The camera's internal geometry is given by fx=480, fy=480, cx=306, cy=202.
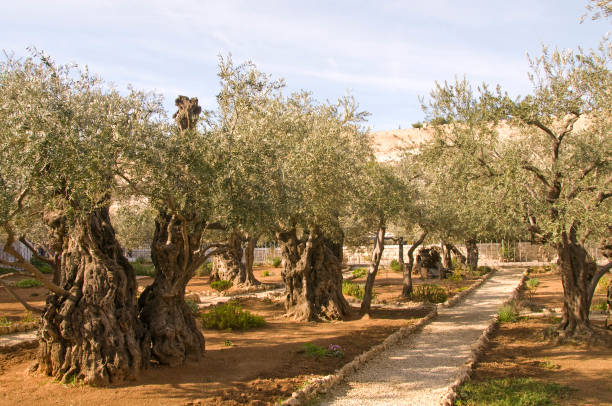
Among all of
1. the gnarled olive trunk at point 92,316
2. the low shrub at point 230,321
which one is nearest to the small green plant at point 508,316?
the low shrub at point 230,321

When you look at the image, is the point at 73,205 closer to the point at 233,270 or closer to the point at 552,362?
the point at 552,362

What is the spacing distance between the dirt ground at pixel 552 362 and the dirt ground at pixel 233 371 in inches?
107

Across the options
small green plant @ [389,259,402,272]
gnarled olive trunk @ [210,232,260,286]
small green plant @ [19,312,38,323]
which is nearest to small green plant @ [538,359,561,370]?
small green plant @ [19,312,38,323]

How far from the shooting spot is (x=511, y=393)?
24.8ft

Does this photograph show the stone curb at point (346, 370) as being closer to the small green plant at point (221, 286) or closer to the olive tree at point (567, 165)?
the olive tree at point (567, 165)

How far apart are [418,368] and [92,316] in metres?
6.03

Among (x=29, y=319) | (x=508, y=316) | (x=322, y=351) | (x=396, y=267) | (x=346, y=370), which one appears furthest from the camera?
(x=396, y=267)

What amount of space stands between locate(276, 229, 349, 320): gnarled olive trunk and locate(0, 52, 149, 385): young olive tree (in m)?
6.75

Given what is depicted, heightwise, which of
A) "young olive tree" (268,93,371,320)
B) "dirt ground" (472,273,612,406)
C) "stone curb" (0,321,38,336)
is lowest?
"dirt ground" (472,273,612,406)

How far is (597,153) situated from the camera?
10.7 m

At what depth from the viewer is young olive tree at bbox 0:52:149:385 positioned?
6590mm

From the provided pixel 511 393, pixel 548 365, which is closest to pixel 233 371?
pixel 511 393

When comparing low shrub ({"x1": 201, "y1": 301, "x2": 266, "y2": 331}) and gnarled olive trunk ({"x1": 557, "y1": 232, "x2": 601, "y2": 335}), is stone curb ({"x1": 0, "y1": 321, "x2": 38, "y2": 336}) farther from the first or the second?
gnarled olive trunk ({"x1": 557, "y1": 232, "x2": 601, "y2": 335})

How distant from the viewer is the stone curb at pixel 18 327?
1196cm
